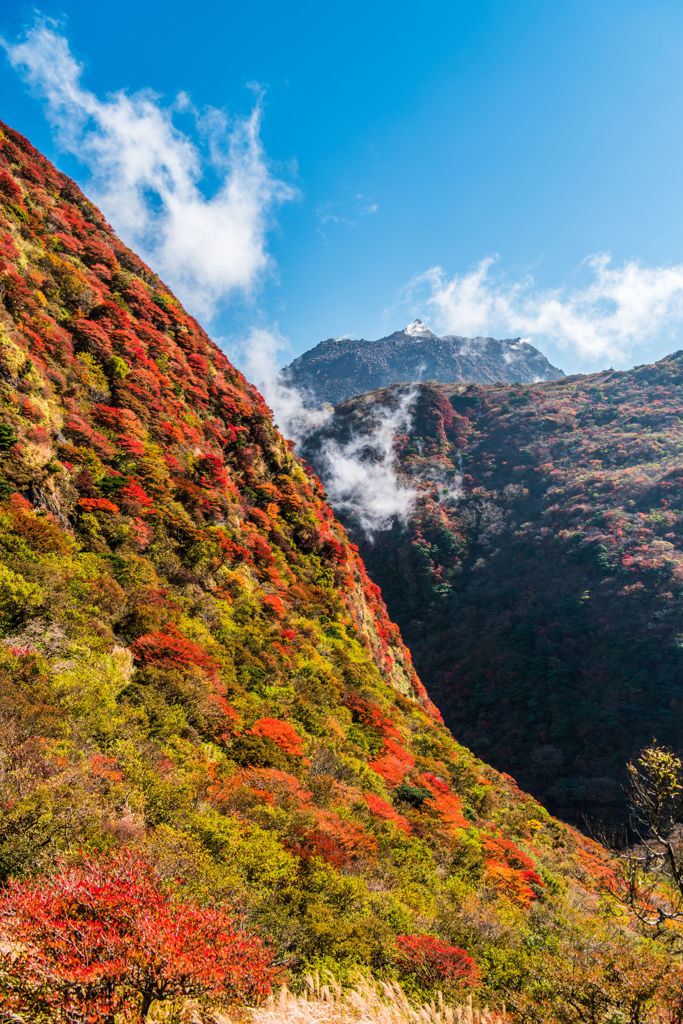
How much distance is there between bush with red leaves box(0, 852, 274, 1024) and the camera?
3.33 metres

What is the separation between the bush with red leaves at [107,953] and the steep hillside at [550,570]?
4065cm

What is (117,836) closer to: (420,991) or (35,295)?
(420,991)

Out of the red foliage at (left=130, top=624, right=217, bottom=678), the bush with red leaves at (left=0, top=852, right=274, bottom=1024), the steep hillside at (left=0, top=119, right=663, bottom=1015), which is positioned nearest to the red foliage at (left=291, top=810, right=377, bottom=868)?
the steep hillside at (left=0, top=119, right=663, bottom=1015)

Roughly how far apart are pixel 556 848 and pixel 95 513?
74.0 ft

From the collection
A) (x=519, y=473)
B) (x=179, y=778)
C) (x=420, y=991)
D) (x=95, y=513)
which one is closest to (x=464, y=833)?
(x=420, y=991)

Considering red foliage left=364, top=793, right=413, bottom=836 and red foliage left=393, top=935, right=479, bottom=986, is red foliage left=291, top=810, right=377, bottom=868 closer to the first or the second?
red foliage left=364, top=793, right=413, bottom=836

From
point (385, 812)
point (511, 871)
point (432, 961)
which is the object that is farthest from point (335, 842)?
point (511, 871)

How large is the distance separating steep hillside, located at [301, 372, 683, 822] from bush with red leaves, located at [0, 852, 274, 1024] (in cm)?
4065

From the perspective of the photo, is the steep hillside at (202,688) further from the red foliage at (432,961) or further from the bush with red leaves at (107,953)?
the bush with red leaves at (107,953)

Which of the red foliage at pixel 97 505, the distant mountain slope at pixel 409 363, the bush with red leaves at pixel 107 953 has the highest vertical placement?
the distant mountain slope at pixel 409 363

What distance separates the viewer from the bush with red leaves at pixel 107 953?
10.9ft

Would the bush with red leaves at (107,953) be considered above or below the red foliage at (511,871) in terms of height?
above

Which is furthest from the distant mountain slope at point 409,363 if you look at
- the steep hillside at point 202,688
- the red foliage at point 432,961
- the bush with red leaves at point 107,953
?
the bush with red leaves at point 107,953

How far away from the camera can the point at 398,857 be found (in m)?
10.2
